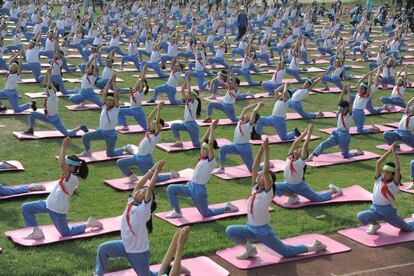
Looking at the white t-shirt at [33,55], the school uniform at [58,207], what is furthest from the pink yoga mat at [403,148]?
Result: the white t-shirt at [33,55]

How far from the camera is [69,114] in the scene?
766 inches

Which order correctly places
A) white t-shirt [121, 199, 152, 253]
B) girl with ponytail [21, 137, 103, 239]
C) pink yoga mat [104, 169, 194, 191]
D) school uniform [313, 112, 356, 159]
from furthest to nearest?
school uniform [313, 112, 356, 159] → pink yoga mat [104, 169, 194, 191] → girl with ponytail [21, 137, 103, 239] → white t-shirt [121, 199, 152, 253]

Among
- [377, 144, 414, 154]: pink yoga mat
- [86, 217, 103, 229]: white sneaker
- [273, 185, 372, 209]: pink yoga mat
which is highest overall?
[86, 217, 103, 229]: white sneaker

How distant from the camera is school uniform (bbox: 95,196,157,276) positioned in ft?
28.4

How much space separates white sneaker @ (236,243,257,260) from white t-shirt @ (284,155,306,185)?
7.50 feet

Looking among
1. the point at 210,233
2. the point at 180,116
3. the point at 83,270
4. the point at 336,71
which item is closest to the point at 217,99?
the point at 180,116

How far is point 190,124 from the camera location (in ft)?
53.4

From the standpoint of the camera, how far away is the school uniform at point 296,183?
39.8 ft

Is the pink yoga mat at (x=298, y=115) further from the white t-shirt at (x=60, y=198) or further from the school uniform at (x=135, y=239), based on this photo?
the school uniform at (x=135, y=239)

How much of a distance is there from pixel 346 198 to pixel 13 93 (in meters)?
9.92

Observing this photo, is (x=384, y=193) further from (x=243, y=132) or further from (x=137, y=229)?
(x=137, y=229)

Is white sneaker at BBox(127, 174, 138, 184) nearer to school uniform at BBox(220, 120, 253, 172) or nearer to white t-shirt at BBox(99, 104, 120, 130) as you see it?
white t-shirt at BBox(99, 104, 120, 130)

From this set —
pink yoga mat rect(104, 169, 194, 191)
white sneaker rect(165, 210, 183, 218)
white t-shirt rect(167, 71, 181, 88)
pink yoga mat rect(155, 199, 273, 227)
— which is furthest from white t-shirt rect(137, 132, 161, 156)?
white t-shirt rect(167, 71, 181, 88)

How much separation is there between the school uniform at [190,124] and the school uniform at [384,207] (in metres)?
5.91
